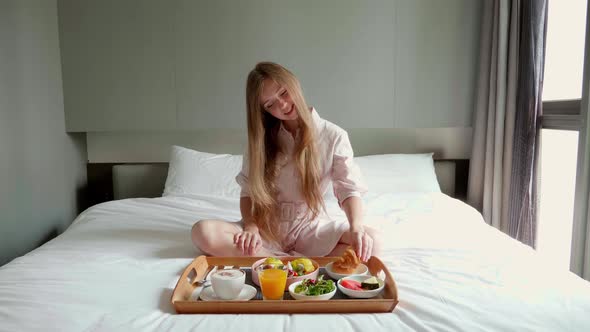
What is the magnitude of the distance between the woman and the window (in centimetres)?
→ 117

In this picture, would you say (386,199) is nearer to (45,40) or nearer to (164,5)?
(164,5)

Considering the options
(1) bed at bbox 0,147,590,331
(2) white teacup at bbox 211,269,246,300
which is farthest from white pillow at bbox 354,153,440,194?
(2) white teacup at bbox 211,269,246,300

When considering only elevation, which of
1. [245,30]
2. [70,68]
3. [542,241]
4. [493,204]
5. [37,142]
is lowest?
[542,241]

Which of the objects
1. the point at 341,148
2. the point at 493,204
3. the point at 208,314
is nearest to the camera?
the point at 208,314

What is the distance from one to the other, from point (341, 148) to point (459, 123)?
137 centimetres

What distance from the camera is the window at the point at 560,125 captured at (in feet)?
6.99

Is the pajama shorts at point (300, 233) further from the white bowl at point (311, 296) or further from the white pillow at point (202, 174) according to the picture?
the white pillow at point (202, 174)

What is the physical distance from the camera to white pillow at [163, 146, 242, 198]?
8.38 feet

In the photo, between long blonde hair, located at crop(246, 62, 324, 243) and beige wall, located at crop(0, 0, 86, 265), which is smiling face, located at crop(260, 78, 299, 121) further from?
beige wall, located at crop(0, 0, 86, 265)

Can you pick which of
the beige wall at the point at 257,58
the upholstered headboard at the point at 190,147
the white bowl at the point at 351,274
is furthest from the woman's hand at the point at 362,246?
the upholstered headboard at the point at 190,147

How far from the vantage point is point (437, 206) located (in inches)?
89.8

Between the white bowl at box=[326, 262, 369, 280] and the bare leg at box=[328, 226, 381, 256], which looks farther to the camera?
the bare leg at box=[328, 226, 381, 256]

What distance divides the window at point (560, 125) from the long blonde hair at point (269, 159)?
4.22 ft

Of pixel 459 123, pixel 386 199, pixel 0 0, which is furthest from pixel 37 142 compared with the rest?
pixel 459 123
